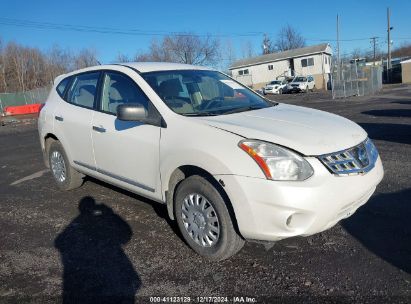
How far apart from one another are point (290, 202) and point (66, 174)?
3.93 metres

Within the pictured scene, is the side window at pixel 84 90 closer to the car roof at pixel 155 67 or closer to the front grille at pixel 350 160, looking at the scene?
the car roof at pixel 155 67

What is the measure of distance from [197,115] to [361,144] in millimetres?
1529

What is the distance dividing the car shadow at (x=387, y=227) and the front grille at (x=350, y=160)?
0.79 meters

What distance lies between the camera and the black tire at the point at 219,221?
3326 mm

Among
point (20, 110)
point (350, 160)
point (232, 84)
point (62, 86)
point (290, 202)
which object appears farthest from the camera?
point (20, 110)

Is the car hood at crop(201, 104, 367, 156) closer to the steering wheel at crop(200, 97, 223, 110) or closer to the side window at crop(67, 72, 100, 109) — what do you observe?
the steering wheel at crop(200, 97, 223, 110)

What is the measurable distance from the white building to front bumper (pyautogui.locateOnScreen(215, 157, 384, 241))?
46130 millimetres

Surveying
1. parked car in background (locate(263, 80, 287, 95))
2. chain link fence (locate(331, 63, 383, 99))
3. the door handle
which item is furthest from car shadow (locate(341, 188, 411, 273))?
parked car in background (locate(263, 80, 287, 95))

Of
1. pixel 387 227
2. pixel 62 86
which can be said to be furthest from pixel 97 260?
pixel 62 86

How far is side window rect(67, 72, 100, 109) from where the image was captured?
4957 mm

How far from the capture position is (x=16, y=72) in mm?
63688

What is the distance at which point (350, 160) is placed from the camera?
127 inches

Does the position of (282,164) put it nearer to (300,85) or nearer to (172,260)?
(172,260)

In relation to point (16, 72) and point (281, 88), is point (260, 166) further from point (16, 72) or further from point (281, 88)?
point (16, 72)
